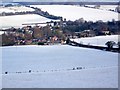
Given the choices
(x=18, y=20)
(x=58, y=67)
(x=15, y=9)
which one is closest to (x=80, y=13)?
(x=15, y=9)

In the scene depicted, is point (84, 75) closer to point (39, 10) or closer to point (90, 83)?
point (90, 83)

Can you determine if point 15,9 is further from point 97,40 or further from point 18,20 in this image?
point 97,40

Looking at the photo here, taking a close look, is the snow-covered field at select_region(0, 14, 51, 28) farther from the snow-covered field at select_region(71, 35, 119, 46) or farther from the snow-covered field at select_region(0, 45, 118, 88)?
the snow-covered field at select_region(0, 45, 118, 88)

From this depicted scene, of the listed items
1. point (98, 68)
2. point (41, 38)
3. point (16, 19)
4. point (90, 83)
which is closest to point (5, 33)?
point (41, 38)

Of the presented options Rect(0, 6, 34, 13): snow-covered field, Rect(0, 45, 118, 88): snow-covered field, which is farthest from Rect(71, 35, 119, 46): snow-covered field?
Rect(0, 6, 34, 13): snow-covered field

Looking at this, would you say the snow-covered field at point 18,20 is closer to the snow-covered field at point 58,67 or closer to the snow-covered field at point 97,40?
the snow-covered field at point 97,40

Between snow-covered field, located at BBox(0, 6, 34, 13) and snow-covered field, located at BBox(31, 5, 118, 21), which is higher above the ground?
snow-covered field, located at BBox(0, 6, 34, 13)

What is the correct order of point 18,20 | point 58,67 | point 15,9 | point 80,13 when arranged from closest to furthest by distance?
A: point 58,67 → point 18,20 → point 15,9 → point 80,13
